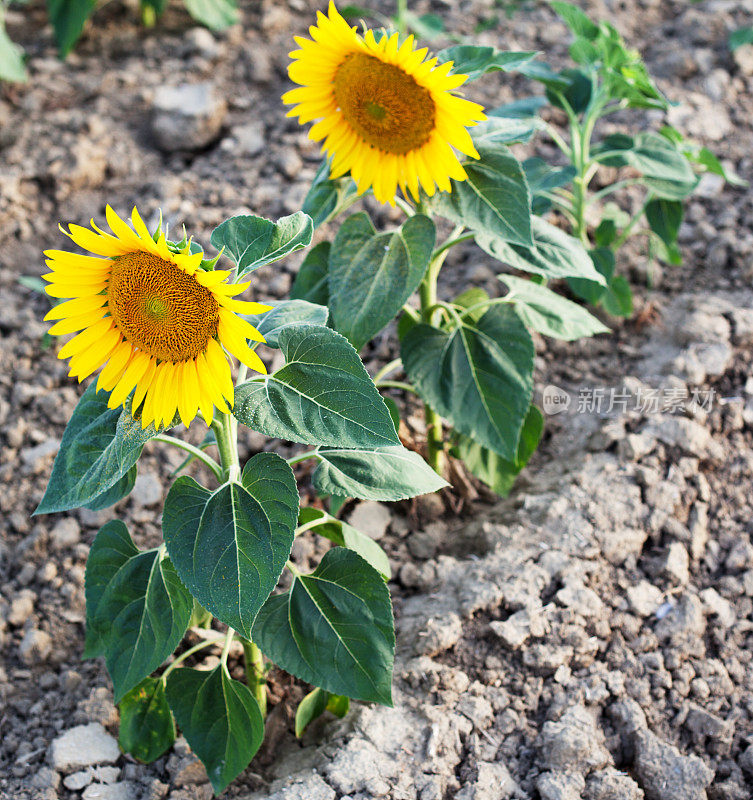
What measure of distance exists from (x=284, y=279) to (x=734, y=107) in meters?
2.12

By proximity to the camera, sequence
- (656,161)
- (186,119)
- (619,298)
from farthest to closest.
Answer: (186,119)
(619,298)
(656,161)

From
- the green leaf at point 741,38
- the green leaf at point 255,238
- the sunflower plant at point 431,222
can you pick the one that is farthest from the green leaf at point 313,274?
the green leaf at point 741,38

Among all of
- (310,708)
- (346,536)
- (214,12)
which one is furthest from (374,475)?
(214,12)

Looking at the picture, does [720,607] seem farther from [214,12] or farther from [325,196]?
[214,12]

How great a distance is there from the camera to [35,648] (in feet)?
7.48

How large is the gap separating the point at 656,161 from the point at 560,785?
189cm

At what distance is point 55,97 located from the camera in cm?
383

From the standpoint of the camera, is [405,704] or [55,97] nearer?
[405,704]

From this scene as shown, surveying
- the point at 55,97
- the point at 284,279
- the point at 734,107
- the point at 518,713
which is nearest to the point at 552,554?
the point at 518,713

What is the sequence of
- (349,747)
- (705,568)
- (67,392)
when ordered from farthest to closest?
(67,392) < (705,568) < (349,747)

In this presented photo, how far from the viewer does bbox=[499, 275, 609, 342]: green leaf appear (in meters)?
2.31

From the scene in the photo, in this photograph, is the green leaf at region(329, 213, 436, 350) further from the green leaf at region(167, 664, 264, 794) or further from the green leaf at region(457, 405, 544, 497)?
the green leaf at region(167, 664, 264, 794)

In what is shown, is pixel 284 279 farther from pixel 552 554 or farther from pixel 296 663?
pixel 296 663

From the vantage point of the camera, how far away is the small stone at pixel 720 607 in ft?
7.72
